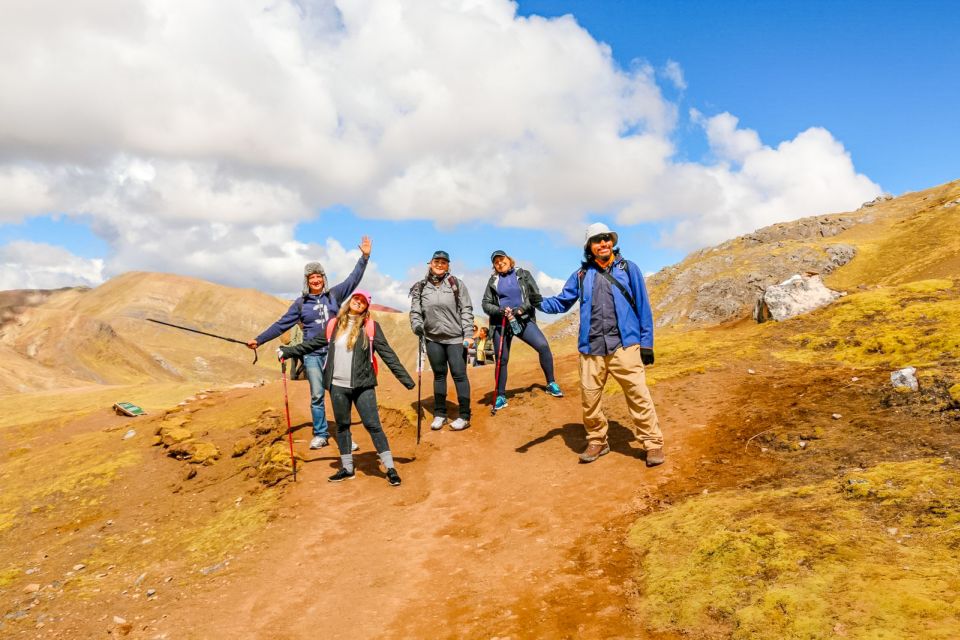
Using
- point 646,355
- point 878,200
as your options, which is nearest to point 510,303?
point 646,355

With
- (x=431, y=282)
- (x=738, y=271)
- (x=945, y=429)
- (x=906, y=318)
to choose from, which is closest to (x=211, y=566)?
(x=431, y=282)

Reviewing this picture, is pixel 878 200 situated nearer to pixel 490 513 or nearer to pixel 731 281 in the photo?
pixel 731 281

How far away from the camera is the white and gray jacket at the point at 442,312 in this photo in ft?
32.8

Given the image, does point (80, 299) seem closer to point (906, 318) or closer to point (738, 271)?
A: point (738, 271)

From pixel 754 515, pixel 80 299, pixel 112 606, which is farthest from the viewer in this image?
pixel 80 299

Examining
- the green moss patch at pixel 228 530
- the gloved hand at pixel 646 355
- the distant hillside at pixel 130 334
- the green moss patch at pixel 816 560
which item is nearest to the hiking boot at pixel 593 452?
the gloved hand at pixel 646 355

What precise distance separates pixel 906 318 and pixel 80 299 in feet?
711

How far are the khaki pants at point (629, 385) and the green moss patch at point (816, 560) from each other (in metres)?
1.74

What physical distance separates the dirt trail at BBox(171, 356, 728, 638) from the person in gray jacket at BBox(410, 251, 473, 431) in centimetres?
156

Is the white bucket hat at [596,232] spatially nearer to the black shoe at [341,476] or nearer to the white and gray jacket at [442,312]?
the white and gray jacket at [442,312]

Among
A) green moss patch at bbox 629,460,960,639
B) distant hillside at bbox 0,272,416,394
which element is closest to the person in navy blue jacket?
green moss patch at bbox 629,460,960,639

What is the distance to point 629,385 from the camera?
7.26 m

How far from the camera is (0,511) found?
943 centimetres

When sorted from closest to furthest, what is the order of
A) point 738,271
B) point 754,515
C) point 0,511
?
point 754,515 < point 0,511 < point 738,271
